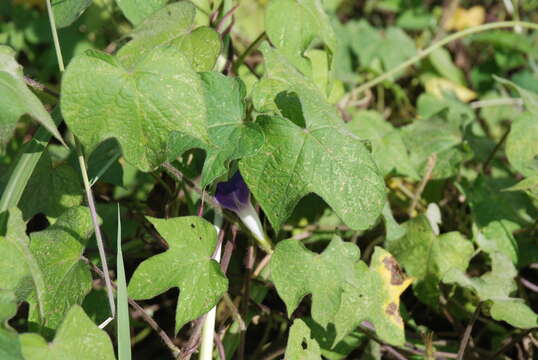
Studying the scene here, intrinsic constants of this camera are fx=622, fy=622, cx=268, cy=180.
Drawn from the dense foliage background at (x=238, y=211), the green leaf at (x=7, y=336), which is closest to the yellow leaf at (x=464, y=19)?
the dense foliage background at (x=238, y=211)

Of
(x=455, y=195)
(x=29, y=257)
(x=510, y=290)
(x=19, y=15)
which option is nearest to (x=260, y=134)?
(x=29, y=257)

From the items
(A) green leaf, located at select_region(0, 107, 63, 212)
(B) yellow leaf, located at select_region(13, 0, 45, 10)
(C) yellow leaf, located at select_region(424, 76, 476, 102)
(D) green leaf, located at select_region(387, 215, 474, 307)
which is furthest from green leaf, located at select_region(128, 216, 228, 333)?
(B) yellow leaf, located at select_region(13, 0, 45, 10)

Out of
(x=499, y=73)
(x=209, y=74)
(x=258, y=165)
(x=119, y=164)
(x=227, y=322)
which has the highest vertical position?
(x=209, y=74)

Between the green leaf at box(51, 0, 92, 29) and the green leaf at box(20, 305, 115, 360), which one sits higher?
the green leaf at box(51, 0, 92, 29)

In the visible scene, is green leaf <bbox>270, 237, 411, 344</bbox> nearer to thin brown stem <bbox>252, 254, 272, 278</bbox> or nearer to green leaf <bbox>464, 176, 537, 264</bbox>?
thin brown stem <bbox>252, 254, 272, 278</bbox>

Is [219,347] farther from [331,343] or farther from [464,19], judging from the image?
[464,19]

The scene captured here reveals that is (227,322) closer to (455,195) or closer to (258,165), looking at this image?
(258,165)
